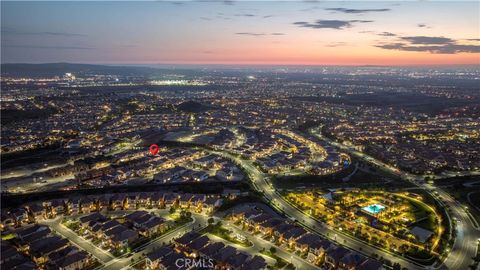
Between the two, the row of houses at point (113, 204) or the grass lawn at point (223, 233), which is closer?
the grass lawn at point (223, 233)

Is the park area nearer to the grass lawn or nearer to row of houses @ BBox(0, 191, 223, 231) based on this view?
the grass lawn

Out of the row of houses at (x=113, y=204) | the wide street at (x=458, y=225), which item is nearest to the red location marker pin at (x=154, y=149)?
the row of houses at (x=113, y=204)

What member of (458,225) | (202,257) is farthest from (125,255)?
(458,225)

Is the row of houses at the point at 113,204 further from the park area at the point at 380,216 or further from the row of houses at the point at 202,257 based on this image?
the park area at the point at 380,216

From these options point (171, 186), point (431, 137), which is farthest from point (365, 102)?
point (171, 186)

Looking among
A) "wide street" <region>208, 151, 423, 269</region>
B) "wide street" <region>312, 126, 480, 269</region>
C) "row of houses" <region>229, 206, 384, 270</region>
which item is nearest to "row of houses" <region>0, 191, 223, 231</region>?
"row of houses" <region>229, 206, 384, 270</region>

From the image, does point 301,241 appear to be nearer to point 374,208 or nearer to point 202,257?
point 202,257
